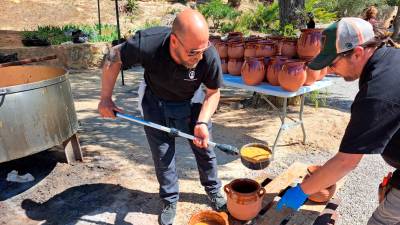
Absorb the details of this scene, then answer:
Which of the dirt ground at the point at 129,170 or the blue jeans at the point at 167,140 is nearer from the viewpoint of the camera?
the blue jeans at the point at 167,140

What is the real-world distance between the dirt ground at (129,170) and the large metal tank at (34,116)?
43cm

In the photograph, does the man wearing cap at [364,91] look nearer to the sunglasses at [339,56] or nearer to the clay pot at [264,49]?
the sunglasses at [339,56]

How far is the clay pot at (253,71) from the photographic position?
3.53 metres

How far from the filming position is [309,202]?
2.50m

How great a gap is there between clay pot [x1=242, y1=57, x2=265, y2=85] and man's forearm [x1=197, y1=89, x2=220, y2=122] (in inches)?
44.4

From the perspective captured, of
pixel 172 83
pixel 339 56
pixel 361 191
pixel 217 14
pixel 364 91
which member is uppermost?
pixel 217 14

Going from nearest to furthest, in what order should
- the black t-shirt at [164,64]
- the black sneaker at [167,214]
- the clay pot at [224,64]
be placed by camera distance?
the black t-shirt at [164,64], the black sneaker at [167,214], the clay pot at [224,64]

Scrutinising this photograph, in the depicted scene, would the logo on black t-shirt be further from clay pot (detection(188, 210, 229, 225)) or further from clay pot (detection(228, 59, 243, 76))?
clay pot (detection(228, 59, 243, 76))

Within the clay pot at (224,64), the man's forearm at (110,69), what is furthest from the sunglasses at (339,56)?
the clay pot at (224,64)

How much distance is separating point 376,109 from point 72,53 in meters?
7.84

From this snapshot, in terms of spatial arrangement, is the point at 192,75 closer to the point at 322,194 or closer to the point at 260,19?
the point at 322,194

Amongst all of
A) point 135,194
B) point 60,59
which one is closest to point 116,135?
point 135,194

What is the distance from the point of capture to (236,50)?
13.1ft

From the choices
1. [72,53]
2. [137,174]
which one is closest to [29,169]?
[137,174]
